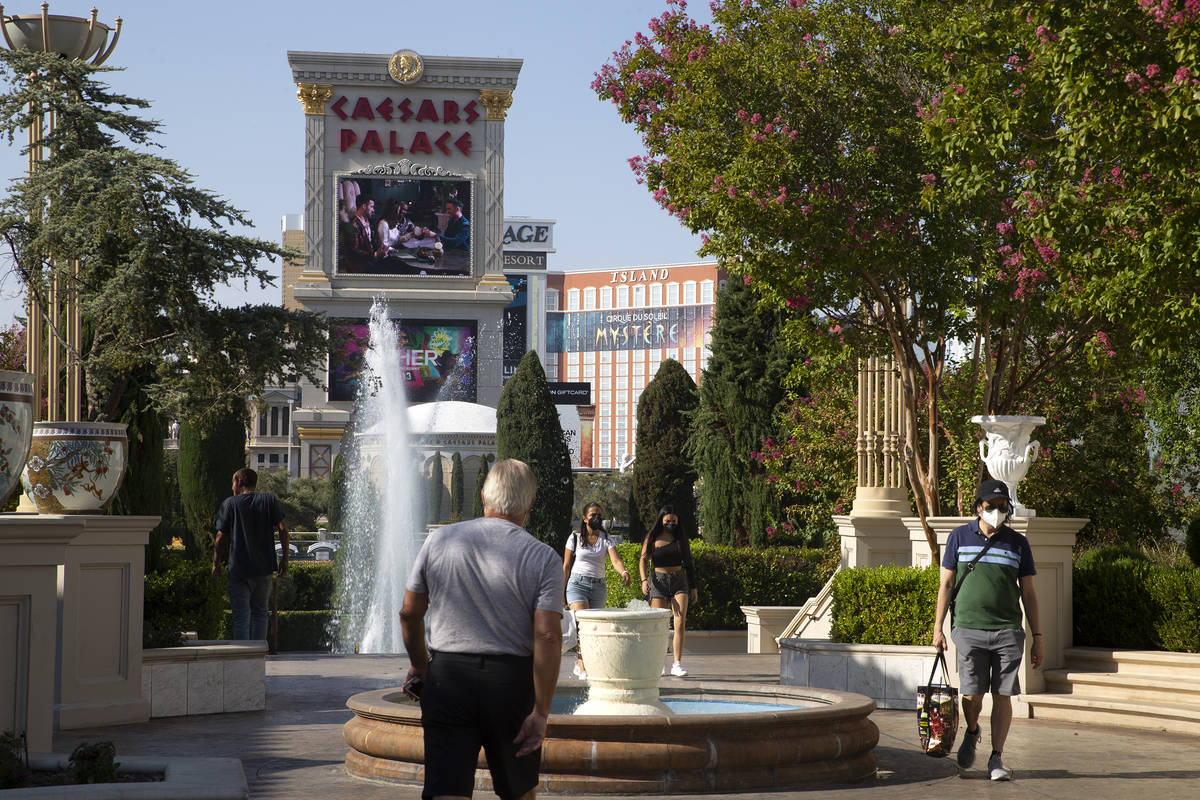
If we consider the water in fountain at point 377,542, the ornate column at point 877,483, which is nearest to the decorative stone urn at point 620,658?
the water in fountain at point 377,542

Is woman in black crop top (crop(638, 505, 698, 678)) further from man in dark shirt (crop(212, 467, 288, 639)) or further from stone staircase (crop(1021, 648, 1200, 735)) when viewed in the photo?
man in dark shirt (crop(212, 467, 288, 639))

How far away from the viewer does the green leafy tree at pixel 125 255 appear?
1322 cm

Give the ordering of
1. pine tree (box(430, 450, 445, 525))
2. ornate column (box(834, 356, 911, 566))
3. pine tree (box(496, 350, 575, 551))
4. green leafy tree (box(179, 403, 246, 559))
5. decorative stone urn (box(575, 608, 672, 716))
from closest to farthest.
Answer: decorative stone urn (box(575, 608, 672, 716)), ornate column (box(834, 356, 911, 566)), green leafy tree (box(179, 403, 246, 559)), pine tree (box(496, 350, 575, 551)), pine tree (box(430, 450, 445, 525))

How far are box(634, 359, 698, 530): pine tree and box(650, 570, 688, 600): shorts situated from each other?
24.3 meters

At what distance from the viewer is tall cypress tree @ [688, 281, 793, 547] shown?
27.2 m

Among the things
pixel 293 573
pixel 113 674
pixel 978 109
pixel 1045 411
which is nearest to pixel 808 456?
pixel 1045 411

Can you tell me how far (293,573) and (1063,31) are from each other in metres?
27.5

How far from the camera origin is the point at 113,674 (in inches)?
380

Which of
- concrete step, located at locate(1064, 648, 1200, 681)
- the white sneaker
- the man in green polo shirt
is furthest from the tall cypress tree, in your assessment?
the white sneaker

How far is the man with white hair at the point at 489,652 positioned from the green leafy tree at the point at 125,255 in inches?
355

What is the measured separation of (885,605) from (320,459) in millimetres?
65646

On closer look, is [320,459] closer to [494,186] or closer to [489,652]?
[494,186]

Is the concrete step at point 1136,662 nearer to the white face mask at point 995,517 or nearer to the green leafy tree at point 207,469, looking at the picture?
the white face mask at point 995,517

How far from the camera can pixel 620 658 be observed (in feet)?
27.5
